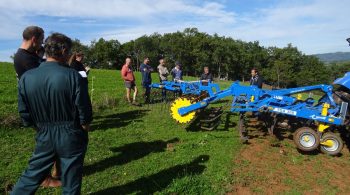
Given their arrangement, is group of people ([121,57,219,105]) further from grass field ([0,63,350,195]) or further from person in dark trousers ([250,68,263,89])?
grass field ([0,63,350,195])

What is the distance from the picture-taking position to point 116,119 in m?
11.5

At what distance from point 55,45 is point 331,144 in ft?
22.9

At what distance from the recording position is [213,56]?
9400 centimetres

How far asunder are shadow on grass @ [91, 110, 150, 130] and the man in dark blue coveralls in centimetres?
606

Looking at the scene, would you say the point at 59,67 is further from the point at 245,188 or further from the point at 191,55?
the point at 191,55

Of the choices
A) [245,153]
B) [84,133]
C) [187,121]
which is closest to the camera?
[84,133]

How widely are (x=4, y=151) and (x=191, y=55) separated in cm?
9051

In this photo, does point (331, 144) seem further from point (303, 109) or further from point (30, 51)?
point (30, 51)

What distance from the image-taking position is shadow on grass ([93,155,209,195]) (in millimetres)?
5734

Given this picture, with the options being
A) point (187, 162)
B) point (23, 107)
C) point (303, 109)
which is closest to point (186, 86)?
point (303, 109)

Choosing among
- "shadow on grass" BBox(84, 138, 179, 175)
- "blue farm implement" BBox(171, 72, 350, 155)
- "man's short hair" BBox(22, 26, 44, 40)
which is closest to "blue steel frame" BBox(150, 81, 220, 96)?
"blue farm implement" BBox(171, 72, 350, 155)

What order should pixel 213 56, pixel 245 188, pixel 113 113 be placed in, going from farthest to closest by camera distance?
pixel 213 56 → pixel 113 113 → pixel 245 188

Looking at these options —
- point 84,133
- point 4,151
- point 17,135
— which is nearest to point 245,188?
point 84,133

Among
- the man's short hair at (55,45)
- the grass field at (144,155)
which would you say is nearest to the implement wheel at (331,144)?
the grass field at (144,155)
